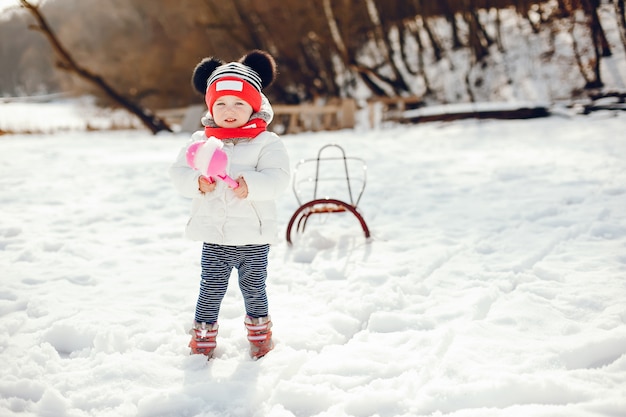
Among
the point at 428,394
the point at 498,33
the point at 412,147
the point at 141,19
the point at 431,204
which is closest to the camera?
the point at 428,394

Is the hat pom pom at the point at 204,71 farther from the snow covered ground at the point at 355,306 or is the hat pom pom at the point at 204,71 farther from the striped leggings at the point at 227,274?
the snow covered ground at the point at 355,306

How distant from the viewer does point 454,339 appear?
2541 mm

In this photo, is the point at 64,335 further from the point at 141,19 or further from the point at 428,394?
the point at 141,19

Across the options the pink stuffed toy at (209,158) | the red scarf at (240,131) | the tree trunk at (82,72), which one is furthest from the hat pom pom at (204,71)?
the tree trunk at (82,72)

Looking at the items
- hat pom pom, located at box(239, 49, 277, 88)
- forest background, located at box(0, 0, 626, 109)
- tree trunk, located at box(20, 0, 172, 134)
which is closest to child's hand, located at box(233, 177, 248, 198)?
hat pom pom, located at box(239, 49, 277, 88)

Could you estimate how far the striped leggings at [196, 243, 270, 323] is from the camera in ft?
7.95

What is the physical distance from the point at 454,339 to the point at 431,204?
288cm

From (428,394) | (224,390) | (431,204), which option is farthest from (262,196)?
(431,204)

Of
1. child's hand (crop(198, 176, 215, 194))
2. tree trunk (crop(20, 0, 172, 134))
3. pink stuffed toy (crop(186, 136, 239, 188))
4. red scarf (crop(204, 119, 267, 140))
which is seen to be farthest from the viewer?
tree trunk (crop(20, 0, 172, 134))

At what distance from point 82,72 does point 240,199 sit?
1315 centimetres

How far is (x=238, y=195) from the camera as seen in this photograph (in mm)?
2273

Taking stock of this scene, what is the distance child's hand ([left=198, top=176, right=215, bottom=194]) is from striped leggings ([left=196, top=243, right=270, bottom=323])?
1.04 feet

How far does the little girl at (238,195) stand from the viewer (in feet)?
7.63

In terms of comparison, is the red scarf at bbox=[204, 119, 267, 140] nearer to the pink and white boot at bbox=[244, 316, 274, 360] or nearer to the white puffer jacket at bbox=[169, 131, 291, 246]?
Result: the white puffer jacket at bbox=[169, 131, 291, 246]
